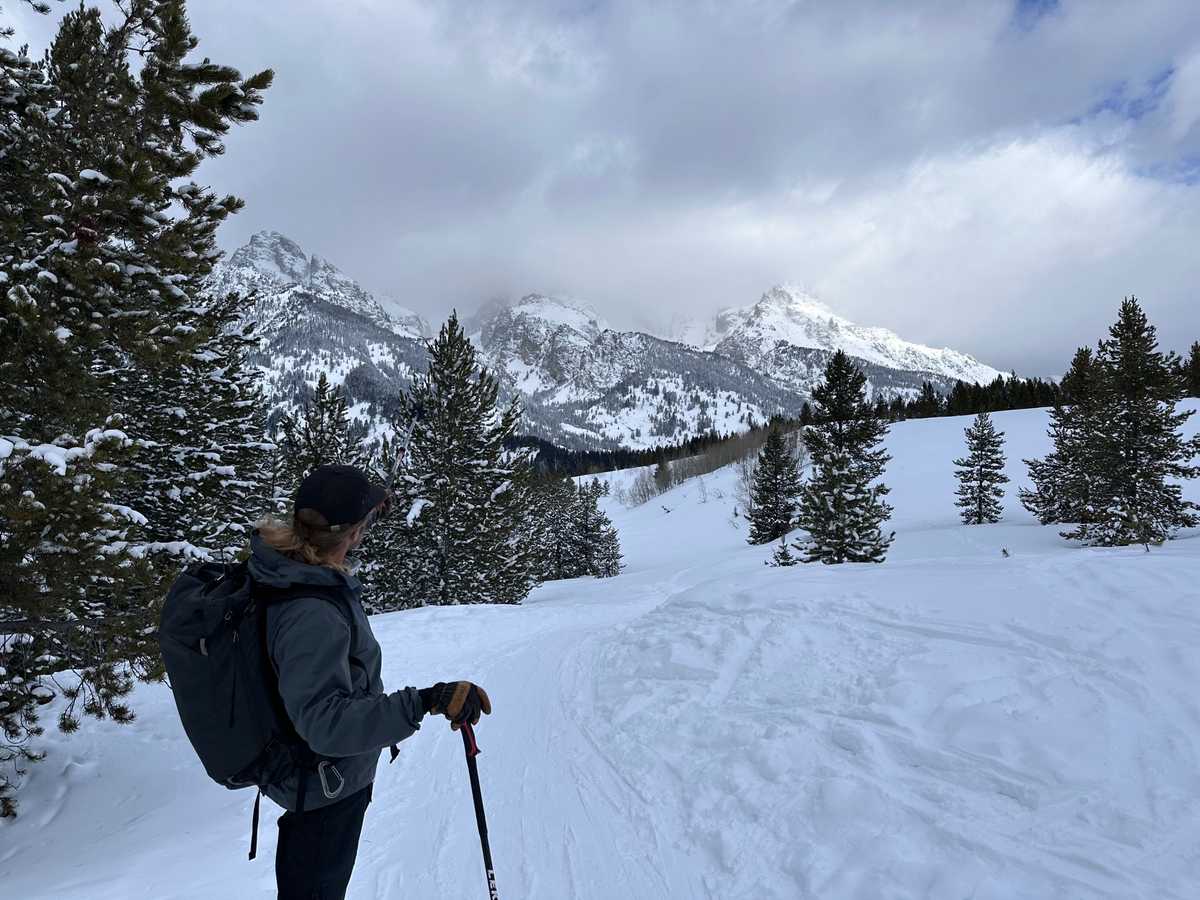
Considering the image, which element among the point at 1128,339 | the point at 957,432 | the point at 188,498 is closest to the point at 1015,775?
the point at 188,498

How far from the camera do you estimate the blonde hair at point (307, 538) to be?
2.45 meters

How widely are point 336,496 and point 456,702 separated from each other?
41.6 inches

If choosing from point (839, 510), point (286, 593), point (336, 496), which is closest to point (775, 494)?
point (839, 510)

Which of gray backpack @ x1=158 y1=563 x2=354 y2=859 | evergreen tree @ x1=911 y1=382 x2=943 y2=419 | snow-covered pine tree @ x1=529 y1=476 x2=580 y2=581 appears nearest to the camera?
gray backpack @ x1=158 y1=563 x2=354 y2=859

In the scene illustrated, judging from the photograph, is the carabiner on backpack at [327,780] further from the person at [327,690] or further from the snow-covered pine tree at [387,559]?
the snow-covered pine tree at [387,559]

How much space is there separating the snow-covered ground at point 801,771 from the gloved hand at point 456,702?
7.54 feet

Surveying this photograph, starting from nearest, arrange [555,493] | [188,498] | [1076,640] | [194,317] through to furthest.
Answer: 1. [1076,640]
2. [194,317]
3. [188,498]
4. [555,493]

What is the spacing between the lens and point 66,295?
5.11 metres

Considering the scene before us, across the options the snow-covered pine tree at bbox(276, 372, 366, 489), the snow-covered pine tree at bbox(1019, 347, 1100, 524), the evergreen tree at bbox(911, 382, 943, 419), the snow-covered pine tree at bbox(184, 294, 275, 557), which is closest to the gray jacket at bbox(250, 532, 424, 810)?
the snow-covered pine tree at bbox(184, 294, 275, 557)

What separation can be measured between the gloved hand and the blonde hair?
2.24 ft

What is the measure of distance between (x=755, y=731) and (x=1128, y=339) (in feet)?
93.0

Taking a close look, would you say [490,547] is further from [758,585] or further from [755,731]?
[755,731]

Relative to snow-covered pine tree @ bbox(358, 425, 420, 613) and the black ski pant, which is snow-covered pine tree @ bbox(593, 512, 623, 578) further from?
Result: the black ski pant

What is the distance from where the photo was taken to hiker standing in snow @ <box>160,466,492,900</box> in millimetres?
2197
